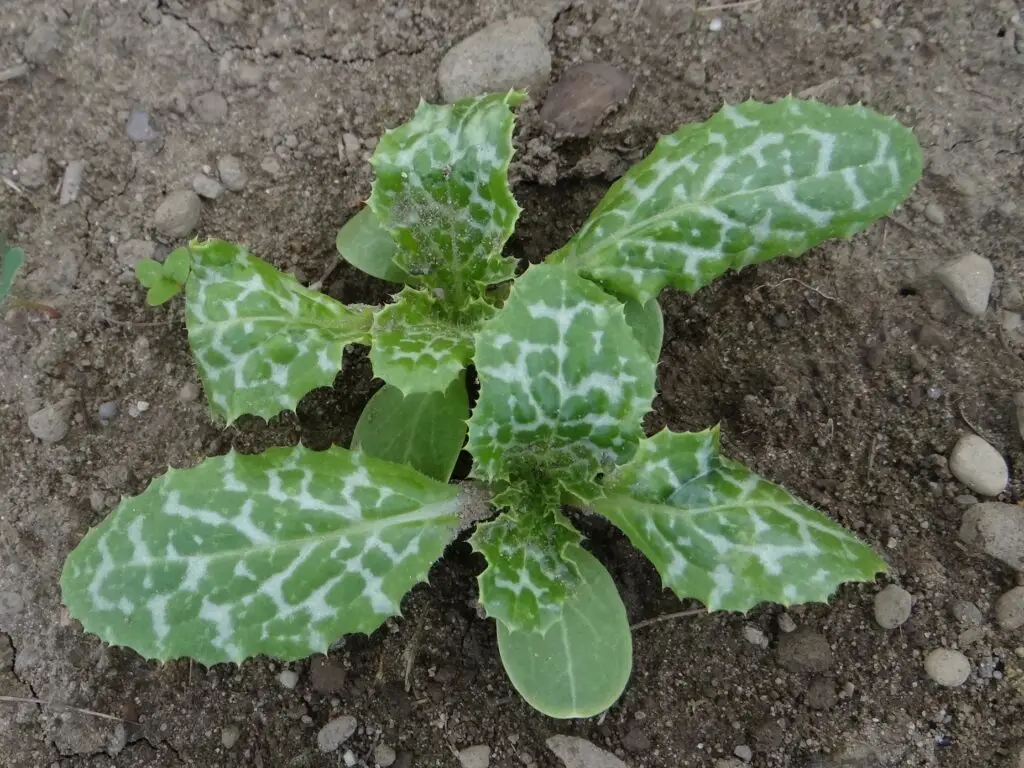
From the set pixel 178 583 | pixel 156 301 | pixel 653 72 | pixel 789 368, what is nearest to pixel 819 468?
pixel 789 368

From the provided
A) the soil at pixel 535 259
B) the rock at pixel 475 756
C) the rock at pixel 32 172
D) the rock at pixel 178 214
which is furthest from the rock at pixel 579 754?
the rock at pixel 32 172

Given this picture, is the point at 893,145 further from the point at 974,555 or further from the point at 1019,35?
the point at 974,555

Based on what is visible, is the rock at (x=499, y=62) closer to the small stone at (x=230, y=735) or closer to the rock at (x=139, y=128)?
the rock at (x=139, y=128)

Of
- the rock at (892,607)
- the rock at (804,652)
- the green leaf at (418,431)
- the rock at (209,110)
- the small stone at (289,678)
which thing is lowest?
the rock at (804,652)

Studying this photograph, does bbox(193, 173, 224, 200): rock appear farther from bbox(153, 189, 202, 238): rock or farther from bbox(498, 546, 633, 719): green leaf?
bbox(498, 546, 633, 719): green leaf

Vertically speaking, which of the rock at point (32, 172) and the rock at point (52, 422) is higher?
the rock at point (32, 172)

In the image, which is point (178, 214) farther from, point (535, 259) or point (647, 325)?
point (647, 325)

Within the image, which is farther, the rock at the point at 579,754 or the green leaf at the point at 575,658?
the rock at the point at 579,754
